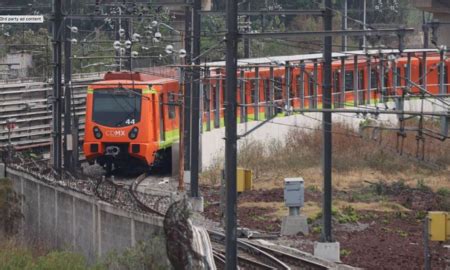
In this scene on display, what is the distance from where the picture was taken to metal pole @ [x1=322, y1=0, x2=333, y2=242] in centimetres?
2088

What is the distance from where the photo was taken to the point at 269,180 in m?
33.7

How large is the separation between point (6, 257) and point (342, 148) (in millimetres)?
18453

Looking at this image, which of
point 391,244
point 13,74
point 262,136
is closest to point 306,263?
point 391,244

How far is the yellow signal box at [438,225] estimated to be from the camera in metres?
20.0

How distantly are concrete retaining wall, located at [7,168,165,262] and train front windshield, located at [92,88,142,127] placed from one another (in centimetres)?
366

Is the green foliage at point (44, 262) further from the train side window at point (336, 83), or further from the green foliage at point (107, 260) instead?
the train side window at point (336, 83)

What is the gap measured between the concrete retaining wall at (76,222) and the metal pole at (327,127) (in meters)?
2.95

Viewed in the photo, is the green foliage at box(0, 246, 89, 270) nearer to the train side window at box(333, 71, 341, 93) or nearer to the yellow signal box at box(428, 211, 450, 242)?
the yellow signal box at box(428, 211, 450, 242)

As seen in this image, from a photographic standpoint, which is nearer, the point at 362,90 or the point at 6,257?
the point at 6,257

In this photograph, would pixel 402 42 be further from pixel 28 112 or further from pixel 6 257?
pixel 28 112

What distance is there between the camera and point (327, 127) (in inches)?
827

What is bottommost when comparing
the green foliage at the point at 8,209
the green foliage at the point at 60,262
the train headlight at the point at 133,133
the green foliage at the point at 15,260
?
the green foliage at the point at 8,209

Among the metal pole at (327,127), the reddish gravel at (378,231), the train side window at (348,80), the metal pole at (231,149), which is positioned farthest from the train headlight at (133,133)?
the metal pole at (231,149)

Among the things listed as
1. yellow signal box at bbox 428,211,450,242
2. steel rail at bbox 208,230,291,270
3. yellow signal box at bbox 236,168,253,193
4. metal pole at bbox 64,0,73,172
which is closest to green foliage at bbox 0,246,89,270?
steel rail at bbox 208,230,291,270
